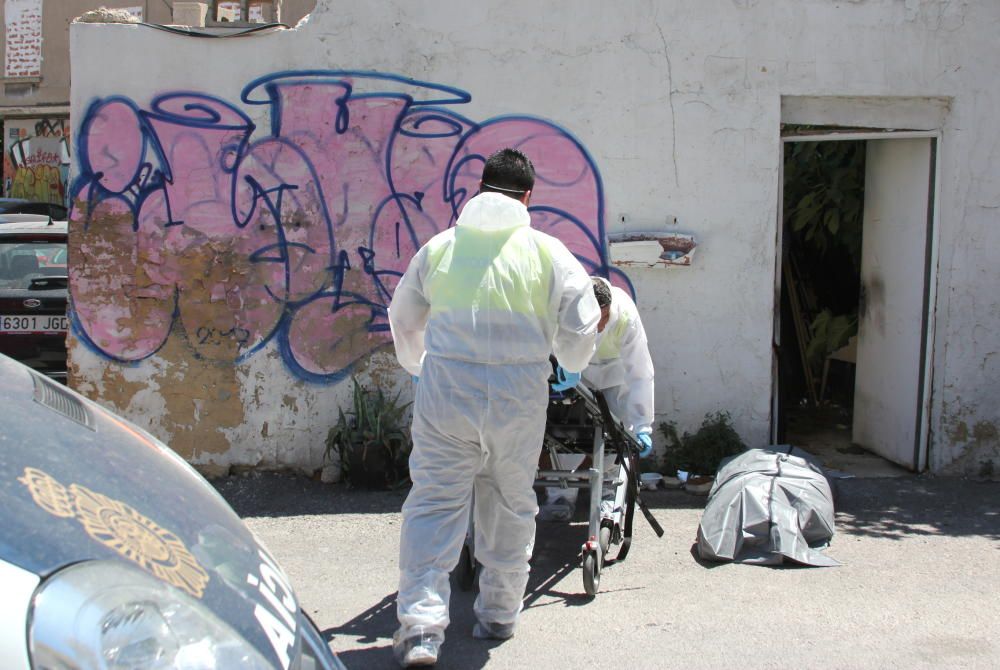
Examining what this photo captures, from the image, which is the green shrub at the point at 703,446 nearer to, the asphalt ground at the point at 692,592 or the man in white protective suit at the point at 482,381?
the asphalt ground at the point at 692,592

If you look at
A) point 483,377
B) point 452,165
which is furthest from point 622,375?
point 452,165

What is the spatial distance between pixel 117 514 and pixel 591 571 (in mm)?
2828

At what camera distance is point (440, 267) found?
153 inches

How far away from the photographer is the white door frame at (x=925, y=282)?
6.54 meters

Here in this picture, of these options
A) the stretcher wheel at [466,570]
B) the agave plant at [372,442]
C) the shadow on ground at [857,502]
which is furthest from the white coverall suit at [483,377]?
the agave plant at [372,442]

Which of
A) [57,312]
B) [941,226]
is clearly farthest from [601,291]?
[57,312]

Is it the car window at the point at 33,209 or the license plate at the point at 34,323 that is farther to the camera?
the car window at the point at 33,209

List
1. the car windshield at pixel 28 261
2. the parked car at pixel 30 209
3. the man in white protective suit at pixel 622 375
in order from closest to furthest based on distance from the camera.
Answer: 1. the man in white protective suit at pixel 622 375
2. the car windshield at pixel 28 261
3. the parked car at pixel 30 209

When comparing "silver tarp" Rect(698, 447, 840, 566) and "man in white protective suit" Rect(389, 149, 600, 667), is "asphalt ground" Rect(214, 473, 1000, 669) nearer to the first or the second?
"silver tarp" Rect(698, 447, 840, 566)

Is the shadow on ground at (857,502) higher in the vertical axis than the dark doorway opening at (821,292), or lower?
lower

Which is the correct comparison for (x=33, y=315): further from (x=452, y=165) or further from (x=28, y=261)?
(x=452, y=165)

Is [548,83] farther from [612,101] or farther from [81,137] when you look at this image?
[81,137]

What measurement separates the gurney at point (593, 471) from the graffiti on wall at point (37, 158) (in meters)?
16.7

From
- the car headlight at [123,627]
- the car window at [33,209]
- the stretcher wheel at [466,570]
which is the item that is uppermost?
the car window at [33,209]
